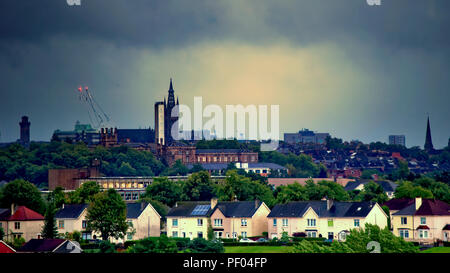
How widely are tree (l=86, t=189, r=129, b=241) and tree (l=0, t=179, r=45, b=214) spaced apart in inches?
608

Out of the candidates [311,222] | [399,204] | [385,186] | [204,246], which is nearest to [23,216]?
[311,222]

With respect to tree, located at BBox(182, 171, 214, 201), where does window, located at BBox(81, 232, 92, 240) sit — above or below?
below

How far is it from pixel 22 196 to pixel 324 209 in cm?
3116

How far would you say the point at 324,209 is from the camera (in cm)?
6838

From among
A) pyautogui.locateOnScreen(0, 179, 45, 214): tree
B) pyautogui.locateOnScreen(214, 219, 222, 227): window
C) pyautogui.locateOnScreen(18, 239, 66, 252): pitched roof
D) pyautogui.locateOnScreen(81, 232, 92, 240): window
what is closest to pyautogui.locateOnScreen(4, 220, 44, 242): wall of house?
pyautogui.locateOnScreen(81, 232, 92, 240): window

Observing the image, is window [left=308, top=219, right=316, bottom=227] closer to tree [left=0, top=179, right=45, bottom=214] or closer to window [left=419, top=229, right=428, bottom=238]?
window [left=419, top=229, right=428, bottom=238]

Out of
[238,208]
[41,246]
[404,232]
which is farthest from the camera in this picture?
[238,208]

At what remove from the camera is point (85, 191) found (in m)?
82.2

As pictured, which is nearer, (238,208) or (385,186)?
(238,208)

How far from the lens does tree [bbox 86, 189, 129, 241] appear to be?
6575 cm

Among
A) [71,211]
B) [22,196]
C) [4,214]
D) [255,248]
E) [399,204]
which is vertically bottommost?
[255,248]

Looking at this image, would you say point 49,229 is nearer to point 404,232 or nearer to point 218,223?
point 218,223
